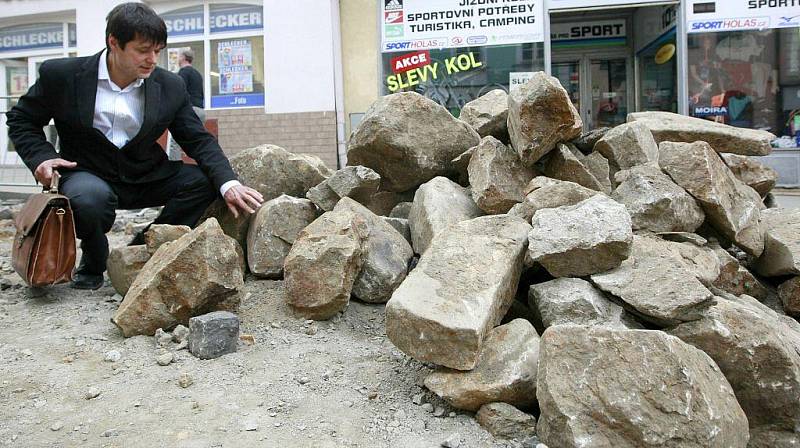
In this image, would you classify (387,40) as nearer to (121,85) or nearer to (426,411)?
(121,85)

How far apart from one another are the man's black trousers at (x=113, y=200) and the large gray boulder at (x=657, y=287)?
81.8 inches

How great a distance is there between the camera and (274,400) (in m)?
2.14

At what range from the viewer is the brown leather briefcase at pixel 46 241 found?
287 cm

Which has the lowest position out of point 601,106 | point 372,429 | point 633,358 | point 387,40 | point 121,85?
point 372,429

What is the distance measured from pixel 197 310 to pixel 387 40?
6.57 meters

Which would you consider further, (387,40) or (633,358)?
(387,40)

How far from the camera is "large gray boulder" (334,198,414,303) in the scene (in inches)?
113

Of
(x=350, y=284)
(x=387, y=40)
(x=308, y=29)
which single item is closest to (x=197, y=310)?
(x=350, y=284)

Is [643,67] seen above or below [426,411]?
above

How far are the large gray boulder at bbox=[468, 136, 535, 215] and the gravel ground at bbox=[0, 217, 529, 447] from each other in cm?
71

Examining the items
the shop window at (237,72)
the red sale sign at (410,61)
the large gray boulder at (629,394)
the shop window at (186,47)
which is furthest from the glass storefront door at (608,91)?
the large gray boulder at (629,394)

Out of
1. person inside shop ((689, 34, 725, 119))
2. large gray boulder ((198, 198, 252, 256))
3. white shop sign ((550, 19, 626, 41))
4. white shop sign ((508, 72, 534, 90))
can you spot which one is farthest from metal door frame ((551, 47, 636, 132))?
large gray boulder ((198, 198, 252, 256))

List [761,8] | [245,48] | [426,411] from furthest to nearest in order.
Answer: [245,48] → [761,8] → [426,411]

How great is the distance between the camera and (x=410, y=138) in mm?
3303
